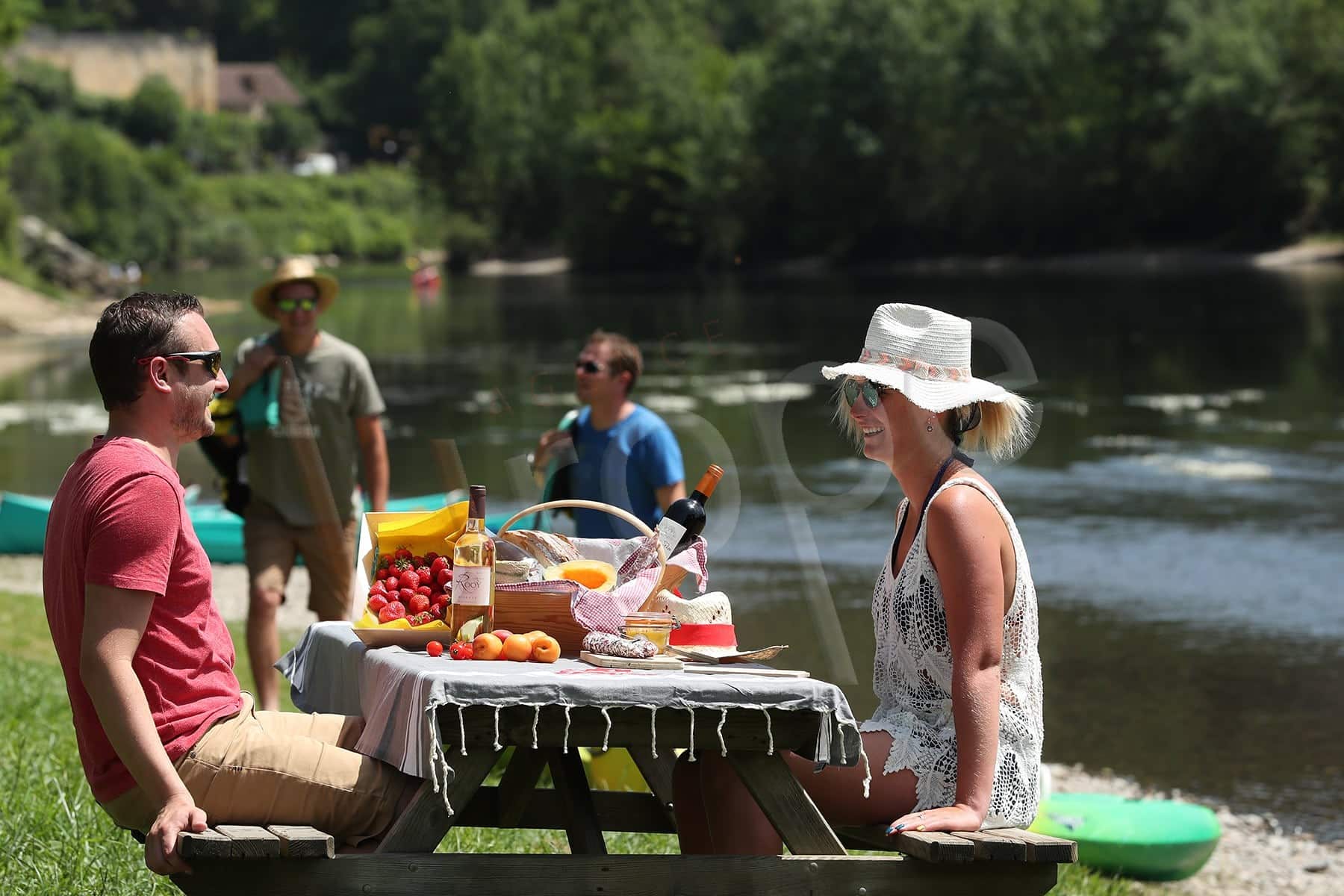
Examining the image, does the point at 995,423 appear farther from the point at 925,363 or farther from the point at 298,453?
the point at 298,453

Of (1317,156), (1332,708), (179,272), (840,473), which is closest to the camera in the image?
(1332,708)

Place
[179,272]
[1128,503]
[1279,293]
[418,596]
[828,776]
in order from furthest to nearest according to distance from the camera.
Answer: [179,272]
[1279,293]
[1128,503]
[418,596]
[828,776]

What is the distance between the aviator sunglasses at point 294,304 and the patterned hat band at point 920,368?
4.63 meters

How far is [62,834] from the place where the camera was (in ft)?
18.0

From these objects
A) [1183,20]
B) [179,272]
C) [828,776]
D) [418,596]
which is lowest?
[179,272]

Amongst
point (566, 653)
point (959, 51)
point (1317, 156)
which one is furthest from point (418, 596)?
point (959, 51)

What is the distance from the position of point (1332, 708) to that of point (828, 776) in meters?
9.50

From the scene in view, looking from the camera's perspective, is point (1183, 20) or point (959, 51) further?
point (959, 51)

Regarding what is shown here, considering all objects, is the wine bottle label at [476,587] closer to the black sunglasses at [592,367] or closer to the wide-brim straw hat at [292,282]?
the black sunglasses at [592,367]

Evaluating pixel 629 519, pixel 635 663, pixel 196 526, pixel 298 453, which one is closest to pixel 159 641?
pixel 635 663

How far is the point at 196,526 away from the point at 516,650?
43.4 ft

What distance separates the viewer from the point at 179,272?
96.3 m

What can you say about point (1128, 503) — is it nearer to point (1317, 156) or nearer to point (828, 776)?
point (828, 776)

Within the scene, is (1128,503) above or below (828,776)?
below
